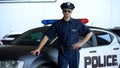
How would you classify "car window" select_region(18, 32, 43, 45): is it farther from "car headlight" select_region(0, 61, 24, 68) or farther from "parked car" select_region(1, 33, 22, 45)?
"parked car" select_region(1, 33, 22, 45)

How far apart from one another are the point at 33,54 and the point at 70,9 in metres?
0.84

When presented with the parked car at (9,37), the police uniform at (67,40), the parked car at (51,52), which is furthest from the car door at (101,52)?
the parked car at (9,37)

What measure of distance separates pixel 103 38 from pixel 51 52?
4.32 ft

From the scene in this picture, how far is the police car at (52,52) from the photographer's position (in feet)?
21.0

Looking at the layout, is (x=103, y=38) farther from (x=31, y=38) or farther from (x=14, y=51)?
(x=14, y=51)

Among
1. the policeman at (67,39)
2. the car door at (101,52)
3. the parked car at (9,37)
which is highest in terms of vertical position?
the policeman at (67,39)

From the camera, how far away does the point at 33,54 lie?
6.16 metres

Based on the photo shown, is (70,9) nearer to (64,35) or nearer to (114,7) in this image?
(64,35)

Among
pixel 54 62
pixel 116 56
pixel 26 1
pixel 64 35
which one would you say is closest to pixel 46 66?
pixel 54 62

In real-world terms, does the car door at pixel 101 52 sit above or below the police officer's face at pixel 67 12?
below

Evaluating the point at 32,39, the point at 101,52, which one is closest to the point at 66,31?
the point at 101,52

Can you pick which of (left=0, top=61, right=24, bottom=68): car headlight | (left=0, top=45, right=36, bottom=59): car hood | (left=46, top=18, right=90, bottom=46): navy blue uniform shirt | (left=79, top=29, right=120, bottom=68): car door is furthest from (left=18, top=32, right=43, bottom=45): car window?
(left=46, top=18, right=90, bottom=46): navy blue uniform shirt

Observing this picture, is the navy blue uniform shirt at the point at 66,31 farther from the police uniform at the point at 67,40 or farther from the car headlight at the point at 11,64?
the car headlight at the point at 11,64

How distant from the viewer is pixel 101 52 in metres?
7.23
